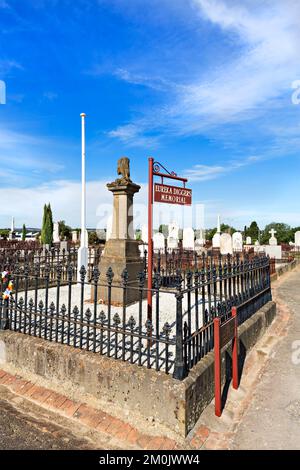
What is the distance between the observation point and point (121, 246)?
22.1ft

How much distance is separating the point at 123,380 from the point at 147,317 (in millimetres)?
1768

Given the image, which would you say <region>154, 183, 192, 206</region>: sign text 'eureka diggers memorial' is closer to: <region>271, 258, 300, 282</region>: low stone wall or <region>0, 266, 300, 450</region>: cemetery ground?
<region>0, 266, 300, 450</region>: cemetery ground

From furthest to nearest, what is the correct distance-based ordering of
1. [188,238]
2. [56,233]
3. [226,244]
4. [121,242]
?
[56,233] < [188,238] < [226,244] < [121,242]

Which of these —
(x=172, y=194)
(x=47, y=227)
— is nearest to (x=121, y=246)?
(x=172, y=194)

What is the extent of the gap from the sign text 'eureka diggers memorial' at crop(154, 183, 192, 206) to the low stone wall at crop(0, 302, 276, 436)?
212 centimetres

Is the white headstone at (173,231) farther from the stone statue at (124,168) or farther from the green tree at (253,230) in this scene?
the green tree at (253,230)

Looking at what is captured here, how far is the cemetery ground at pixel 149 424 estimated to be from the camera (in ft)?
9.18

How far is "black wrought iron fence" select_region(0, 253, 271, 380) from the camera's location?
3.18 m

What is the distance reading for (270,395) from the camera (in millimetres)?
3748

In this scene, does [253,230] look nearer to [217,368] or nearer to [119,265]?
[119,265]

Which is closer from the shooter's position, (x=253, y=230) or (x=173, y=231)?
(x=173, y=231)

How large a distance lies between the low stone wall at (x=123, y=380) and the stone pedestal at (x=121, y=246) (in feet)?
9.08
